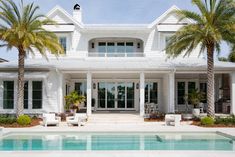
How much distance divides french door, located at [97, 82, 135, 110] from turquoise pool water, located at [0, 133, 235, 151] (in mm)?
13356

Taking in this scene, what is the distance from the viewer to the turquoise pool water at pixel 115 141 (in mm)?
16080

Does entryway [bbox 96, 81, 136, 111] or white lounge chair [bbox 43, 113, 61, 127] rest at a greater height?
entryway [bbox 96, 81, 136, 111]

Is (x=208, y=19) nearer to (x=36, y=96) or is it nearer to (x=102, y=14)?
(x=36, y=96)

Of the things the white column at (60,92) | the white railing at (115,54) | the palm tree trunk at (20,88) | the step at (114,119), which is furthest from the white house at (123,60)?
the palm tree trunk at (20,88)

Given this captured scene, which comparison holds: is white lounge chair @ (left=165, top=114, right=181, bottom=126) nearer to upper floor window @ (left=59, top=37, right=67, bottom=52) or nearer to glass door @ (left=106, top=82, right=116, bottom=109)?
glass door @ (left=106, top=82, right=116, bottom=109)

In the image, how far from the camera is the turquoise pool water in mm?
→ 16080

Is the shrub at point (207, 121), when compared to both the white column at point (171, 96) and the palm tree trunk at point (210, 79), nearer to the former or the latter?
the palm tree trunk at point (210, 79)

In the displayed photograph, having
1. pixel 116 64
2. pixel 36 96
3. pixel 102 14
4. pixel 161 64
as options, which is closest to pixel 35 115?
pixel 36 96

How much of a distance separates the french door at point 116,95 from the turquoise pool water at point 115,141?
1336 cm

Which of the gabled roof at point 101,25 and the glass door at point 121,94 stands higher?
the gabled roof at point 101,25

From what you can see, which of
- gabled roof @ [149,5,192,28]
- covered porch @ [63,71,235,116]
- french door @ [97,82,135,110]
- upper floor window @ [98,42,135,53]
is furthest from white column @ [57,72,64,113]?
gabled roof @ [149,5,192,28]

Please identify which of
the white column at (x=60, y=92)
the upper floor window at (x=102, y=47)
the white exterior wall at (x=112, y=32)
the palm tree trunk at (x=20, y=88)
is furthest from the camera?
the upper floor window at (x=102, y=47)

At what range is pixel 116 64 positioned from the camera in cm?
2898

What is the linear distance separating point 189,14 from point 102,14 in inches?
691
